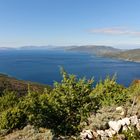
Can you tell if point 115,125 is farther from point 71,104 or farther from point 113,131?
point 71,104

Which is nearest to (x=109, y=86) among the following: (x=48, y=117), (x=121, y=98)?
(x=121, y=98)

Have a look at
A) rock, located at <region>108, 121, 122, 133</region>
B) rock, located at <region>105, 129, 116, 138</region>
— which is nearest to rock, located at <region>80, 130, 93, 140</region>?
rock, located at <region>105, 129, 116, 138</region>

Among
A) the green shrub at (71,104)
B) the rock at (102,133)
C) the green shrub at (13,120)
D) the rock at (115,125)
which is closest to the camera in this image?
the rock at (102,133)

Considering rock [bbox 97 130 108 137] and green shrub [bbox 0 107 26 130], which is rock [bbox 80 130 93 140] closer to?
rock [bbox 97 130 108 137]

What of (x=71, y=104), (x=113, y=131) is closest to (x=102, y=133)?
(x=113, y=131)

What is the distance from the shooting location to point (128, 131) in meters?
16.9

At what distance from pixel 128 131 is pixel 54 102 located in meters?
9.90

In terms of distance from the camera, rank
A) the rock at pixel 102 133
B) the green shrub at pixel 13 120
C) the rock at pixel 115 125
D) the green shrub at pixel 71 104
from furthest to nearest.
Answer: the green shrub at pixel 13 120, the green shrub at pixel 71 104, the rock at pixel 115 125, the rock at pixel 102 133

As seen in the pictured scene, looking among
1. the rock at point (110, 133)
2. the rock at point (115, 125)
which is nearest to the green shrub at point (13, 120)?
the rock at point (115, 125)

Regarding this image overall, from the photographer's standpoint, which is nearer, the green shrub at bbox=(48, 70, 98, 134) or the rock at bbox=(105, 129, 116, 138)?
the rock at bbox=(105, 129, 116, 138)

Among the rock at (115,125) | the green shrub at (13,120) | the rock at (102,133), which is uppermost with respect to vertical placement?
the rock at (115,125)

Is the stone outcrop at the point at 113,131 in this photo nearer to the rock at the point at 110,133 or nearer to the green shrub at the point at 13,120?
the rock at the point at 110,133

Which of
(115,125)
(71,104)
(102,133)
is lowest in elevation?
(102,133)

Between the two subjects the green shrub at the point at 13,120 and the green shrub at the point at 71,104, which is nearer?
the green shrub at the point at 71,104
